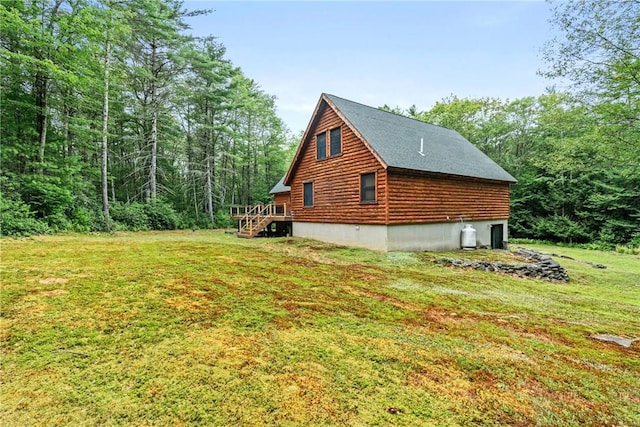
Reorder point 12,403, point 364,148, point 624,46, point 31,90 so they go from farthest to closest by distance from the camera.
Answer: point 31,90, point 364,148, point 624,46, point 12,403

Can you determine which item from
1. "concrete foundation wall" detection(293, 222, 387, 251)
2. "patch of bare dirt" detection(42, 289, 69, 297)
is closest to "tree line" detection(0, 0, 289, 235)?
"patch of bare dirt" detection(42, 289, 69, 297)

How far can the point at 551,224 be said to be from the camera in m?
22.8

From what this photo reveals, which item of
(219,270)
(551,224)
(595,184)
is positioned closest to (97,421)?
(219,270)

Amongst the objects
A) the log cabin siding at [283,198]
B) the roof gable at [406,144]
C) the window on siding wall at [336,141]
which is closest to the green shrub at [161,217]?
the log cabin siding at [283,198]

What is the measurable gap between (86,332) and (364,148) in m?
10.5

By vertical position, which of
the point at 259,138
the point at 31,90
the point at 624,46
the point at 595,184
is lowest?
the point at 595,184

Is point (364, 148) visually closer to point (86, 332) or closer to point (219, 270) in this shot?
point (219, 270)

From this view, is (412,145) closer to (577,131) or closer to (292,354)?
(292,354)

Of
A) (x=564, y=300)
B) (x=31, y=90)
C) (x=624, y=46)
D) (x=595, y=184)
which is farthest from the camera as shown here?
(x=595, y=184)

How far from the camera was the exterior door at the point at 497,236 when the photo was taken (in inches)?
609

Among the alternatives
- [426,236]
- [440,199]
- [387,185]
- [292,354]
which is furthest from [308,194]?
[292,354]

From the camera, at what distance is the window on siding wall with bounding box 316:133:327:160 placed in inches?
546

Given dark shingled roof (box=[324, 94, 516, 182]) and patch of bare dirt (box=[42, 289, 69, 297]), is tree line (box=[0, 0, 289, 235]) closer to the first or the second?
patch of bare dirt (box=[42, 289, 69, 297])

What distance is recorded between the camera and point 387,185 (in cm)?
1073
